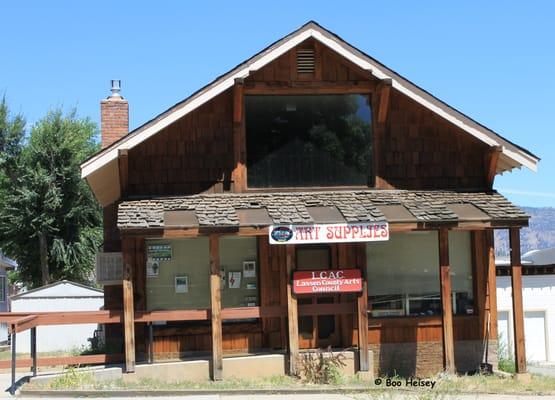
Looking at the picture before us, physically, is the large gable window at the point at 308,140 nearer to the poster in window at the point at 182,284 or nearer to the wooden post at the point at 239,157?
the wooden post at the point at 239,157

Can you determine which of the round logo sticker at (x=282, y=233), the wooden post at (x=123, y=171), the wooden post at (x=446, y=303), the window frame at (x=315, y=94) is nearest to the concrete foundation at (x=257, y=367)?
the round logo sticker at (x=282, y=233)

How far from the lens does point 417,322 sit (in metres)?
16.8

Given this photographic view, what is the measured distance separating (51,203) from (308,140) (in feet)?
78.4

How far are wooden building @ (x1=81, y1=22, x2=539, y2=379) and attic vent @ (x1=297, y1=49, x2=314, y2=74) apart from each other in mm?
28

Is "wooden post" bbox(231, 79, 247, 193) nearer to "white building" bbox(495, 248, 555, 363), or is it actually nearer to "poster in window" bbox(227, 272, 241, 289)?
"poster in window" bbox(227, 272, 241, 289)

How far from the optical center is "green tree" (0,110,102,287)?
38.2 metres

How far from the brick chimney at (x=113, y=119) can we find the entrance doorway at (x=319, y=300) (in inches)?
208

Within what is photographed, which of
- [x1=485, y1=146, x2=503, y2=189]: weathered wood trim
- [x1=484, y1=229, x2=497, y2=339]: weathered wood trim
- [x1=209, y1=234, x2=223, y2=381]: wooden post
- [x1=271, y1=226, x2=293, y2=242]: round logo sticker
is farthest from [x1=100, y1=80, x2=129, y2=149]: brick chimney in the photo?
[x1=484, y1=229, x2=497, y2=339]: weathered wood trim

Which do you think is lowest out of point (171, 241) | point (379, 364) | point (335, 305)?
point (379, 364)

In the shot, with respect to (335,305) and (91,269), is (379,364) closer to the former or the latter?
(335,305)

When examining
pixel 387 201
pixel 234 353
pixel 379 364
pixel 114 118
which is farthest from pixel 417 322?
pixel 114 118

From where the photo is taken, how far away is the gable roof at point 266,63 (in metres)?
15.5

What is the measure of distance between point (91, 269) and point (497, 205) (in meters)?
29.2

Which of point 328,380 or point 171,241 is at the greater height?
point 171,241
